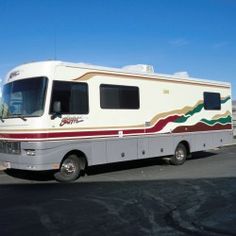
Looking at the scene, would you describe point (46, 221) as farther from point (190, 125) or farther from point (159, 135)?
point (190, 125)

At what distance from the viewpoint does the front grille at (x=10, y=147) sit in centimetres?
1191

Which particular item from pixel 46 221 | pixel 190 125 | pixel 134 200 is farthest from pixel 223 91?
pixel 46 221

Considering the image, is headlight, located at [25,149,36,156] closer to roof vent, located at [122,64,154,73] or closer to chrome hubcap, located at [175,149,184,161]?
roof vent, located at [122,64,154,73]

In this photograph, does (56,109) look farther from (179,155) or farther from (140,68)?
(179,155)

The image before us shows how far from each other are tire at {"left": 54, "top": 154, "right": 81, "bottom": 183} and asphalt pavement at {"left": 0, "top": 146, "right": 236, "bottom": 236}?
0.25 m

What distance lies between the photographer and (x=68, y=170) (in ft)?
40.4

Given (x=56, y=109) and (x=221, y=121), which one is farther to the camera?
(x=221, y=121)

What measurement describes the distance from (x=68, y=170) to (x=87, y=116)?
1.58 metres

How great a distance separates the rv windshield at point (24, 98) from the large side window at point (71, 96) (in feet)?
1.09

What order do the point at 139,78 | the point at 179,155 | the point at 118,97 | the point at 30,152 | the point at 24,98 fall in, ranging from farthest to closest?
the point at 179,155 → the point at 139,78 → the point at 118,97 → the point at 24,98 → the point at 30,152

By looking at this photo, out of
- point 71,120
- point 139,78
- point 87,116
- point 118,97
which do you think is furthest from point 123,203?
point 139,78

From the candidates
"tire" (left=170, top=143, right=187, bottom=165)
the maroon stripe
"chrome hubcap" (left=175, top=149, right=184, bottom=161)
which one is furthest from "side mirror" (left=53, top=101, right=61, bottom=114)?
"chrome hubcap" (left=175, top=149, right=184, bottom=161)

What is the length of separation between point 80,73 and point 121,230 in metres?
6.20

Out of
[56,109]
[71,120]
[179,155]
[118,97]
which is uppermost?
[118,97]
